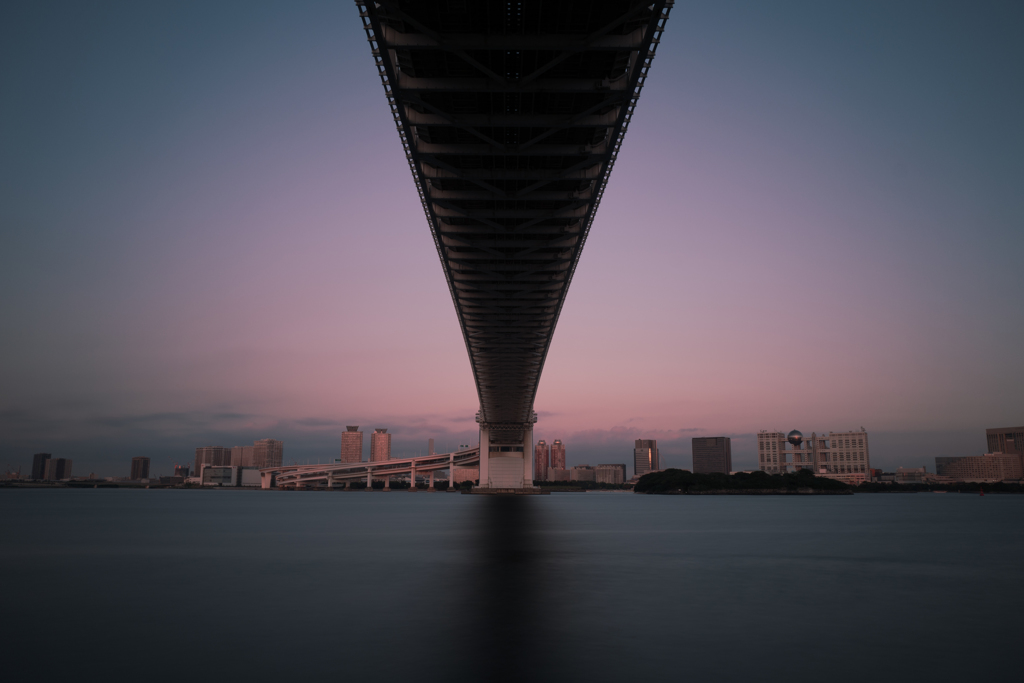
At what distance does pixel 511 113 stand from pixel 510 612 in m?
14.1

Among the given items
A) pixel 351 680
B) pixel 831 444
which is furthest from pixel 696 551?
pixel 831 444

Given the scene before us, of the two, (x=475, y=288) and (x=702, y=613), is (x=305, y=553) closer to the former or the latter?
(x=475, y=288)

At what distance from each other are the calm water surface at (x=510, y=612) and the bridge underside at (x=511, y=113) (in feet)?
41.9

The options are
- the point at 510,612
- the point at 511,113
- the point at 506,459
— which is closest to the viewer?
the point at 510,612

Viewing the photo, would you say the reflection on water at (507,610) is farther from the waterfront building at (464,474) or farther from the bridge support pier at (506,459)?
the waterfront building at (464,474)

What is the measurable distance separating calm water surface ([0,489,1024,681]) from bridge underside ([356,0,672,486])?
1279 centimetres

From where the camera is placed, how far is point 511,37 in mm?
16578

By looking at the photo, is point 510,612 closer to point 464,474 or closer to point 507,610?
point 507,610

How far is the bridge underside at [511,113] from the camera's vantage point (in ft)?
53.4

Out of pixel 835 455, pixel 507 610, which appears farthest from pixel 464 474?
pixel 507 610

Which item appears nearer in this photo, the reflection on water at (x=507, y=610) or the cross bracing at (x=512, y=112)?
the reflection on water at (x=507, y=610)

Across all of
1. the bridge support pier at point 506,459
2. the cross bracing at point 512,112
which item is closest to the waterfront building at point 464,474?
the bridge support pier at point 506,459

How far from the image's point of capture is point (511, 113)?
20.5 m

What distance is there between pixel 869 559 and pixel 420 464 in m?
148
